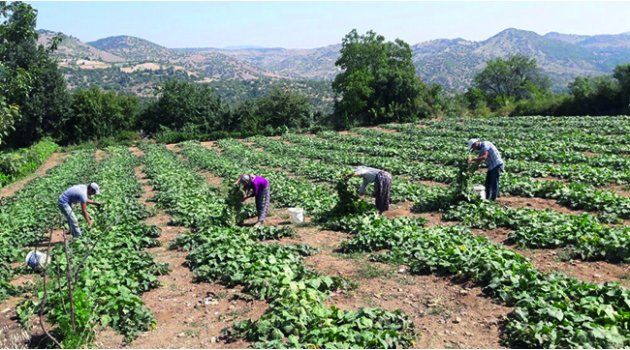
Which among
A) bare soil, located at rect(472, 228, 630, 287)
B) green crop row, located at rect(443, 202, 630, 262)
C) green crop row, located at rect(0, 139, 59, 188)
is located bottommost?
green crop row, located at rect(0, 139, 59, 188)

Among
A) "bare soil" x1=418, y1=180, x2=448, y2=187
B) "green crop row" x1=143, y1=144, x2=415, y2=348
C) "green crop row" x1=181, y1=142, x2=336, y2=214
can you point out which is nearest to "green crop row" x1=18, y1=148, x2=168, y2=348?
"green crop row" x1=143, y1=144, x2=415, y2=348

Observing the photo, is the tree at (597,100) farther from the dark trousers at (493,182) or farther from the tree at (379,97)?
the dark trousers at (493,182)

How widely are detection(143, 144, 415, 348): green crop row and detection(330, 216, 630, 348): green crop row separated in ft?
4.72

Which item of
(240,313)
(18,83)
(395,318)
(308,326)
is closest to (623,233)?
(395,318)

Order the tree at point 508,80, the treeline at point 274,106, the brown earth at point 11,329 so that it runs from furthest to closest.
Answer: the tree at point 508,80 → the treeline at point 274,106 → the brown earth at point 11,329

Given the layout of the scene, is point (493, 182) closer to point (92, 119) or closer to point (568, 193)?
point (568, 193)

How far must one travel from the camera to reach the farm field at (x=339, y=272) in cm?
602

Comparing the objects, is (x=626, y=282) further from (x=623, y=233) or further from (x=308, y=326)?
(x=308, y=326)

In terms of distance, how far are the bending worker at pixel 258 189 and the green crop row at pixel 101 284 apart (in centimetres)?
244

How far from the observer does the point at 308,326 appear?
6066 millimetres

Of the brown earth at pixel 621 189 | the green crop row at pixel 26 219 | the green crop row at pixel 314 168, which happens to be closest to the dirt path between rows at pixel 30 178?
the green crop row at pixel 26 219

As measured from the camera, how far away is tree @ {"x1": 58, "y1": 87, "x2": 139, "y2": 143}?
172ft

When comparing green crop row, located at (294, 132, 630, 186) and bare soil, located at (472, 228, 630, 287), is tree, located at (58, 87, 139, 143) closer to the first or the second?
green crop row, located at (294, 132, 630, 186)

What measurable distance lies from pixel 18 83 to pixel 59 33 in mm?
3950
